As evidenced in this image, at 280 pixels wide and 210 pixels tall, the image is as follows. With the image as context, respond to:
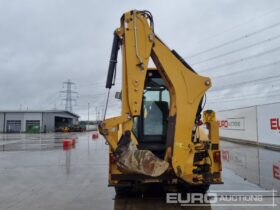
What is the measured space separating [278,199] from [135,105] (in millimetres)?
3577

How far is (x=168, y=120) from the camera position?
204 inches

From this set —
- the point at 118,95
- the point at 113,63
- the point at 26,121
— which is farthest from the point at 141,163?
the point at 26,121


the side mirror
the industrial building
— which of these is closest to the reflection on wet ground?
the side mirror

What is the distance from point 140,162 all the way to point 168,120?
38.9 inches

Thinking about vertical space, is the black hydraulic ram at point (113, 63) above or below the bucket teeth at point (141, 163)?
above

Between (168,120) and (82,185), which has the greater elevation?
(168,120)

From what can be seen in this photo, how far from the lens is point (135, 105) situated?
4820 millimetres

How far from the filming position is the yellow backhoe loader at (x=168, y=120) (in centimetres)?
478

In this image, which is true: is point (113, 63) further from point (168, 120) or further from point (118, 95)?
point (168, 120)

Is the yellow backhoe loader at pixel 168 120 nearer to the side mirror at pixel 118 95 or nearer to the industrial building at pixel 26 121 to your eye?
the side mirror at pixel 118 95

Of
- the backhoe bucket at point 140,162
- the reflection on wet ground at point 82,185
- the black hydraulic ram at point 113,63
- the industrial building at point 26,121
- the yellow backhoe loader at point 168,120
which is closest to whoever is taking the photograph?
the backhoe bucket at point 140,162

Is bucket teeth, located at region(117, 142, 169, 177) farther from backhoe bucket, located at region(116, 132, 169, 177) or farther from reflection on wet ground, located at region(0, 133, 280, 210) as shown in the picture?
reflection on wet ground, located at region(0, 133, 280, 210)

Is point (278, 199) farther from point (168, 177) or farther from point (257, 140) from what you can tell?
point (257, 140)

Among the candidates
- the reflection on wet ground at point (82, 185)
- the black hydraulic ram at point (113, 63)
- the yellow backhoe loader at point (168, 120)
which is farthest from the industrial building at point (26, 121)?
the yellow backhoe loader at point (168, 120)
